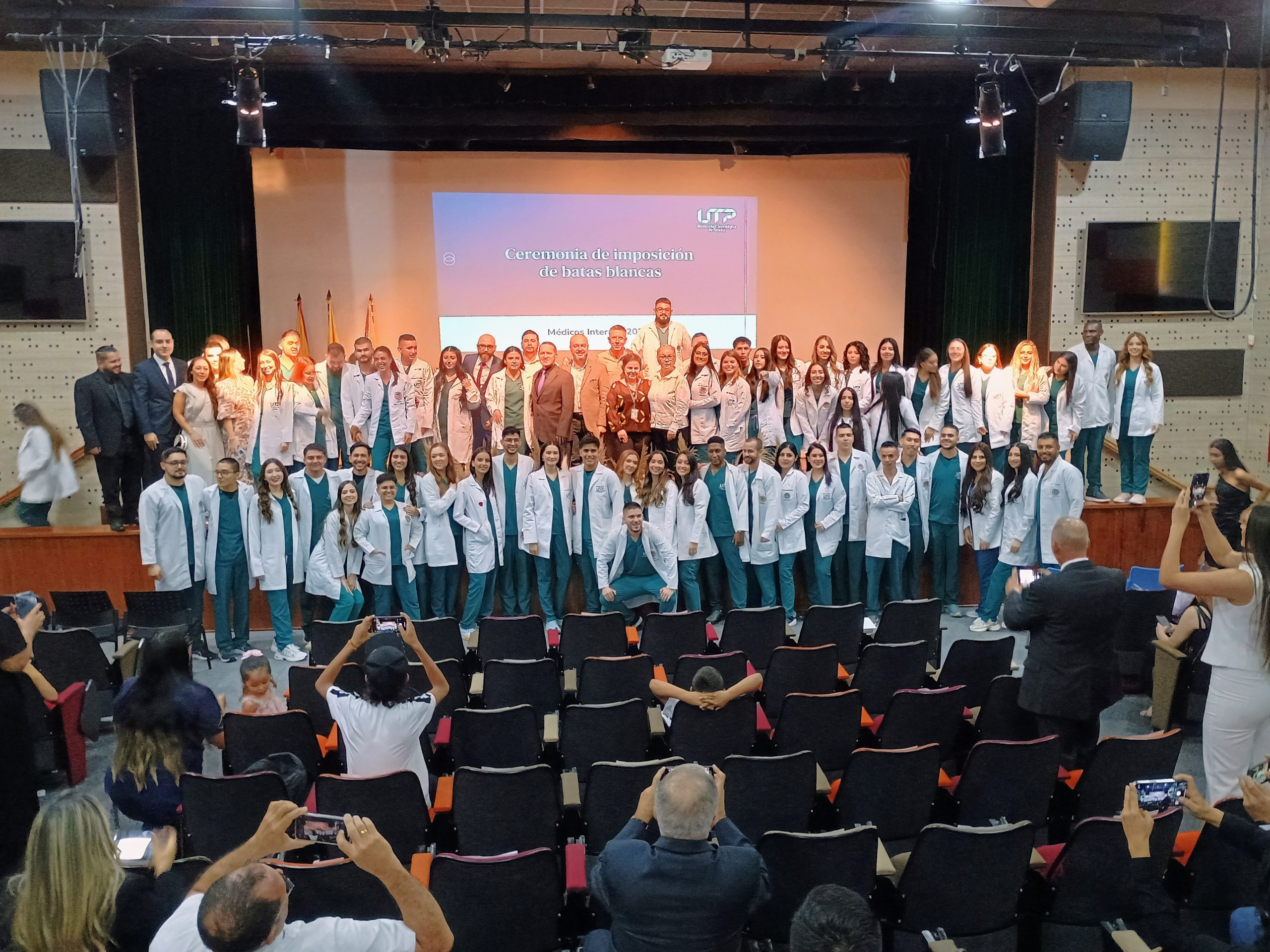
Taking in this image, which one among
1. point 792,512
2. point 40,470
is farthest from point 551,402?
point 40,470

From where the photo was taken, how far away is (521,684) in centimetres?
515

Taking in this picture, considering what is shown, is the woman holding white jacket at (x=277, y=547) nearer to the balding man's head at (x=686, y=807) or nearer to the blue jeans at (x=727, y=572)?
the blue jeans at (x=727, y=572)

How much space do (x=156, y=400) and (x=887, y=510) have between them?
20.6 feet

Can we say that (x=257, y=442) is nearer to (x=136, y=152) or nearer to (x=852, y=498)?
(x=136, y=152)

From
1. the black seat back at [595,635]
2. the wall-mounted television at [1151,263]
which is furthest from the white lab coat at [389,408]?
the wall-mounted television at [1151,263]

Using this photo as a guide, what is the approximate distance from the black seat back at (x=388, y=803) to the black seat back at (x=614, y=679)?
1447 millimetres

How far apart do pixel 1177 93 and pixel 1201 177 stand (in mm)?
903

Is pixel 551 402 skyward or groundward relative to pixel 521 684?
skyward

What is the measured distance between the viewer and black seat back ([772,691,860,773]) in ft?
14.8

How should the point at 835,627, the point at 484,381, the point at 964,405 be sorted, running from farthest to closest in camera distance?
the point at 484,381
the point at 964,405
the point at 835,627

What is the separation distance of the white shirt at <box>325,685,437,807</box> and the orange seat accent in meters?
0.32

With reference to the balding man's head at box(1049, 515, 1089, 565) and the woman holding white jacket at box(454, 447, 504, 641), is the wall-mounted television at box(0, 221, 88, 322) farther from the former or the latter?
the balding man's head at box(1049, 515, 1089, 565)

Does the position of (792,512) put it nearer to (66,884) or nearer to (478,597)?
(478,597)

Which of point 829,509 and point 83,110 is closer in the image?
point 829,509
